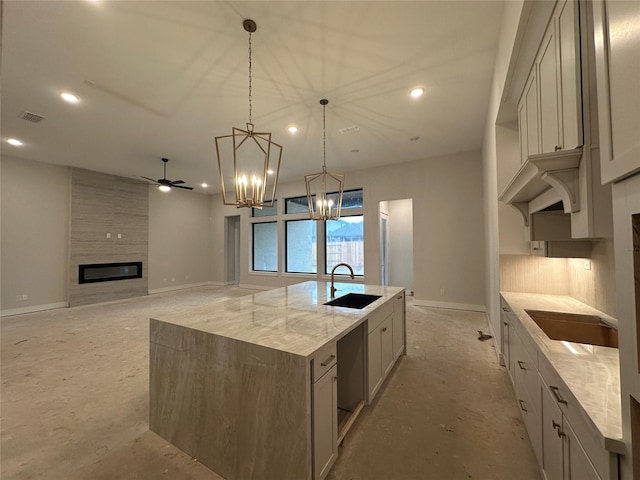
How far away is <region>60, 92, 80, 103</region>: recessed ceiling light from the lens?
3.26m

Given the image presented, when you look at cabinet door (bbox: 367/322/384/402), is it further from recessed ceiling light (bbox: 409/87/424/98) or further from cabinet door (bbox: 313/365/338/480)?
recessed ceiling light (bbox: 409/87/424/98)

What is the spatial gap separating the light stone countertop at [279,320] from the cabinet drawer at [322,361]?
0.15 feet

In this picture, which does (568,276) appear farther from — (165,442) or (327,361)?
(165,442)

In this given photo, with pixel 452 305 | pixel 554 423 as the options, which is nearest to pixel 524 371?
pixel 554 423

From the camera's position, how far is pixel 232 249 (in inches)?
366

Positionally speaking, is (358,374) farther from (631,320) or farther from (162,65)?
(162,65)

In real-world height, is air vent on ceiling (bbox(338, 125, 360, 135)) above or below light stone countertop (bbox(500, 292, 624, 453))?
above

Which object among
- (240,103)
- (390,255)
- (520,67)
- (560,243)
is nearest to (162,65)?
(240,103)

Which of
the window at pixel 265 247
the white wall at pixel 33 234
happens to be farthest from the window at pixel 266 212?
the white wall at pixel 33 234

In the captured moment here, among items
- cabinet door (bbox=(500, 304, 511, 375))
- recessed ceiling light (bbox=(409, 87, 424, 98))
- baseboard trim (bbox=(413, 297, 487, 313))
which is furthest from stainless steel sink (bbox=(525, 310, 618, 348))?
baseboard trim (bbox=(413, 297, 487, 313))

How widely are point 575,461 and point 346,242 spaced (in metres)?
5.91

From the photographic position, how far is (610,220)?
1.17 meters

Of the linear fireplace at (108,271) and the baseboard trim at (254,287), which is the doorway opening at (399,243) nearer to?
the baseboard trim at (254,287)

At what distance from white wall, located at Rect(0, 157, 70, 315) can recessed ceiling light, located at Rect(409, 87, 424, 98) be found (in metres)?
7.29
